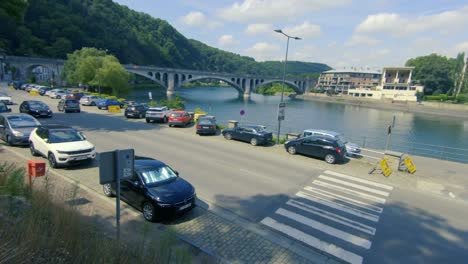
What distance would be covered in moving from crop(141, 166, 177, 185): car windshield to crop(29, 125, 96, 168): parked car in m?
4.79

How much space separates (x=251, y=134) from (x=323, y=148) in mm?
5139

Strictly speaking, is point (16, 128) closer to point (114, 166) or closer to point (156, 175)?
point (156, 175)

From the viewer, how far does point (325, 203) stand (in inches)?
365

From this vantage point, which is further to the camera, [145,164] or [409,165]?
[409,165]

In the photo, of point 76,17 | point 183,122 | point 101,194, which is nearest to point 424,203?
point 101,194

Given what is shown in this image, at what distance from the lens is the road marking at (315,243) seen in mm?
6418

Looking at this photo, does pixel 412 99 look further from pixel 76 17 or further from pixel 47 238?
pixel 76 17

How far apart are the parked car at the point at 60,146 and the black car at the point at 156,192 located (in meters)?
3.58

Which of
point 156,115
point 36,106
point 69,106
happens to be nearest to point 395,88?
point 156,115

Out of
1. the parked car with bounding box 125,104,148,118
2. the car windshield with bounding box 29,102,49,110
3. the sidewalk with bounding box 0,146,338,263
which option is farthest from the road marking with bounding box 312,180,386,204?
the car windshield with bounding box 29,102,49,110

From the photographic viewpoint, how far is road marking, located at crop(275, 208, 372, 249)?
7.05 metres

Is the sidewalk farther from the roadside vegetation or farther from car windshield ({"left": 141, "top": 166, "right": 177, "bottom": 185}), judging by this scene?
the roadside vegetation

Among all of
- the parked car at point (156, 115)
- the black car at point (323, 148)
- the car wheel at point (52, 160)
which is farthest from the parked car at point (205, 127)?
the car wheel at point (52, 160)

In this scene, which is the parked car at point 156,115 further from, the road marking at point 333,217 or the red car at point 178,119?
the road marking at point 333,217
